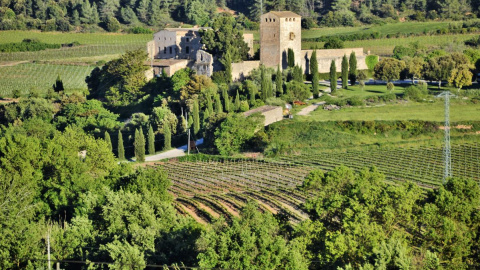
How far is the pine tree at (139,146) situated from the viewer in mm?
44438

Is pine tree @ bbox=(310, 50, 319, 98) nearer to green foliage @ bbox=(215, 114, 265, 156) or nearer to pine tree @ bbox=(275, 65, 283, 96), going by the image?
pine tree @ bbox=(275, 65, 283, 96)

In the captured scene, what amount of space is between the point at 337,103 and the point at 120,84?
17099 millimetres

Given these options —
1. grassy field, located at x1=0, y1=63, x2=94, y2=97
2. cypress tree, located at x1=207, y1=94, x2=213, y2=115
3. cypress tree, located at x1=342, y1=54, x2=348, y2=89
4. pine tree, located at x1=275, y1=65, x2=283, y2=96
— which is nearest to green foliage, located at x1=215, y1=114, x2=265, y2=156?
cypress tree, located at x1=207, y1=94, x2=213, y2=115

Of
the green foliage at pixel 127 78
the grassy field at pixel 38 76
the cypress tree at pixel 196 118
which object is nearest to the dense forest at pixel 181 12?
the grassy field at pixel 38 76

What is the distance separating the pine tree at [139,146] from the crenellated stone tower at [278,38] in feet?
47.8

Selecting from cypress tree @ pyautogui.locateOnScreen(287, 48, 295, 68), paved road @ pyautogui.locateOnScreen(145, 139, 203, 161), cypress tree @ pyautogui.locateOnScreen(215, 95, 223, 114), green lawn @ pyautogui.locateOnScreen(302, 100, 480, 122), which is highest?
cypress tree @ pyautogui.locateOnScreen(287, 48, 295, 68)

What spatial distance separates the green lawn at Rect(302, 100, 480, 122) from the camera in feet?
153

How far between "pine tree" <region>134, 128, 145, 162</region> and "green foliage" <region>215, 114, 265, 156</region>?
4.52m

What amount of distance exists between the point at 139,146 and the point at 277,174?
10.3 metres

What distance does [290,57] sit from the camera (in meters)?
55.7

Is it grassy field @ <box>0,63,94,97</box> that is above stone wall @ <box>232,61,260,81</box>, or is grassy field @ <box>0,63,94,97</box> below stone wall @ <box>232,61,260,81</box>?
below

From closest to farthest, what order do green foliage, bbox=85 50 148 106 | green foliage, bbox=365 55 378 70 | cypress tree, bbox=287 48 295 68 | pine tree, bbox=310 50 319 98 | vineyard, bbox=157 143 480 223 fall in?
vineyard, bbox=157 143 480 223, pine tree, bbox=310 50 319 98, green foliage, bbox=85 50 148 106, cypress tree, bbox=287 48 295 68, green foliage, bbox=365 55 378 70

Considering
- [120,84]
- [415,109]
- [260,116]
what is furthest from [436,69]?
[120,84]

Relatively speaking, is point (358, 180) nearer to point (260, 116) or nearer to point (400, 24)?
point (260, 116)
